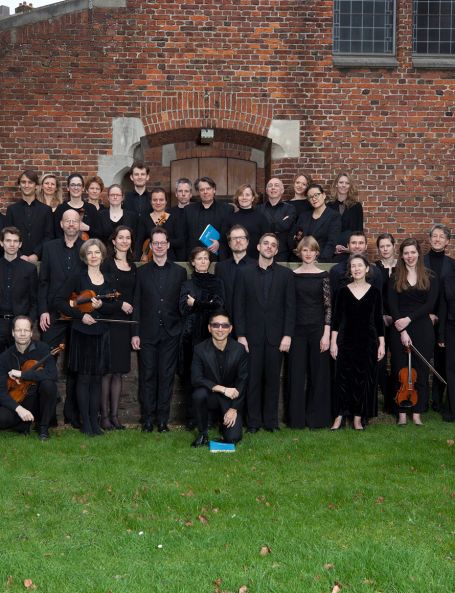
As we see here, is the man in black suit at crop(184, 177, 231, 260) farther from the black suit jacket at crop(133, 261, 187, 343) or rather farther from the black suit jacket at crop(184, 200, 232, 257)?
the black suit jacket at crop(133, 261, 187, 343)

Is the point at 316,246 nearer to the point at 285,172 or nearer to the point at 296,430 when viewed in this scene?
the point at 296,430

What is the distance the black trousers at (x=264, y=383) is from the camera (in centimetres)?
893

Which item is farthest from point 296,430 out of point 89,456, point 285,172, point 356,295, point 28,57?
point 28,57

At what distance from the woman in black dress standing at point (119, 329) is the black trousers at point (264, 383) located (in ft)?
3.81

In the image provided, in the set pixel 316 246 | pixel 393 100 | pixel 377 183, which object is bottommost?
pixel 316 246

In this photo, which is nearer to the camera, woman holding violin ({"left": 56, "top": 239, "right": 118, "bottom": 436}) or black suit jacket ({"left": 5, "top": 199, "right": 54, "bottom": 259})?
woman holding violin ({"left": 56, "top": 239, "right": 118, "bottom": 436})

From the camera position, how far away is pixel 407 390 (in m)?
9.05

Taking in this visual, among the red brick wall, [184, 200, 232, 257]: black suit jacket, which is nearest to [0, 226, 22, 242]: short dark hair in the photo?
[184, 200, 232, 257]: black suit jacket

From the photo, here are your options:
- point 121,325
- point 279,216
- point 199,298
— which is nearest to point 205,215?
point 279,216

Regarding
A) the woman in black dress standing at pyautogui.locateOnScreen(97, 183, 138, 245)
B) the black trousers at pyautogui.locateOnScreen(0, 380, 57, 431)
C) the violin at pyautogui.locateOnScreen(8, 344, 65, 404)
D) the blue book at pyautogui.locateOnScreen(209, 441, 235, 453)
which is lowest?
the blue book at pyautogui.locateOnScreen(209, 441, 235, 453)

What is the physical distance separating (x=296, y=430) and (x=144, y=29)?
18.6ft

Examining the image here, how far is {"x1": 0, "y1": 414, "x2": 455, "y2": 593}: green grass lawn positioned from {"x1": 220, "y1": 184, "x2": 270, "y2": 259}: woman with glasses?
1936mm

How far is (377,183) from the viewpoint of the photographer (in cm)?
1216

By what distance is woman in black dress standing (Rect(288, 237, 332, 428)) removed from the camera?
9023mm
